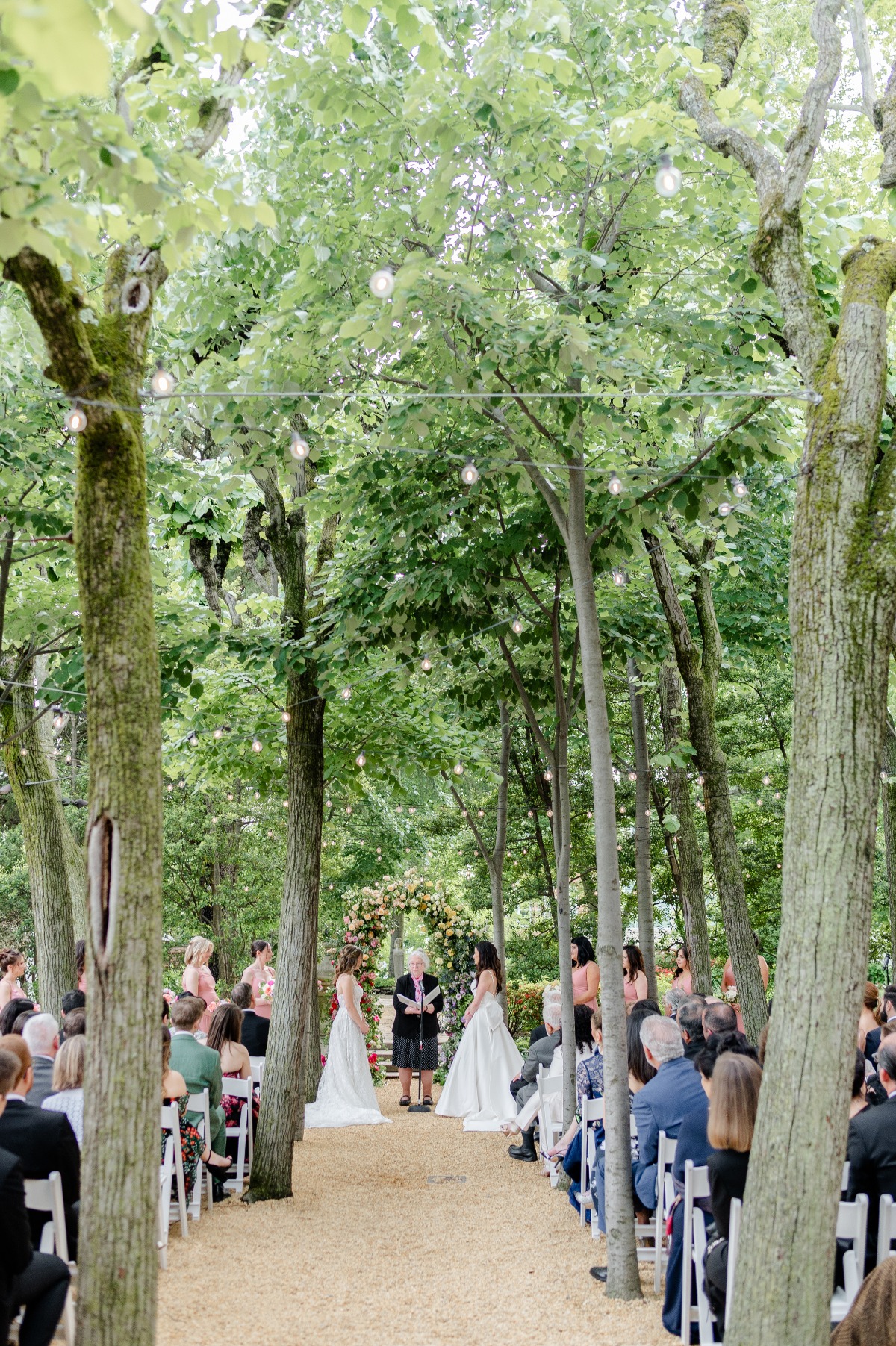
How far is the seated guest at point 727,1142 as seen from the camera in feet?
15.8

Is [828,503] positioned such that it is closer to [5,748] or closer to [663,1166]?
[663,1166]

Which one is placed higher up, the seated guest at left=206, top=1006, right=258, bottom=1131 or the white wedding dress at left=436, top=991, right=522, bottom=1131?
the seated guest at left=206, top=1006, right=258, bottom=1131

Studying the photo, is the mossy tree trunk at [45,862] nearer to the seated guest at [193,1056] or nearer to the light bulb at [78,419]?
the seated guest at [193,1056]

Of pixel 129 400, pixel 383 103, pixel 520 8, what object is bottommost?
pixel 129 400

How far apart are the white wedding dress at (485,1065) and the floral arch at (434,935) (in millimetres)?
2215

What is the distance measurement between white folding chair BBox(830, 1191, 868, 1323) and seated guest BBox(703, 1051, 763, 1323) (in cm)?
42

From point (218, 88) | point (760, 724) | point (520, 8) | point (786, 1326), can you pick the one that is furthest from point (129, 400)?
point (760, 724)

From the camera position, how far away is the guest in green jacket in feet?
25.3

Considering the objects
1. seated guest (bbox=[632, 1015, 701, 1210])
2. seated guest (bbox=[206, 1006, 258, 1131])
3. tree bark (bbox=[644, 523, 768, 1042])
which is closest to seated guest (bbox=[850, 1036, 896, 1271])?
seated guest (bbox=[632, 1015, 701, 1210])

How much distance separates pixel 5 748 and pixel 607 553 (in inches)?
302

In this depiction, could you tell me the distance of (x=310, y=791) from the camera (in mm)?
9320

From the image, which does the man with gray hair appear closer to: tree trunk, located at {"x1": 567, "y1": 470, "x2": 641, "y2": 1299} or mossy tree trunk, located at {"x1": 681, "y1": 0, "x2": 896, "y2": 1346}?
tree trunk, located at {"x1": 567, "y1": 470, "x2": 641, "y2": 1299}

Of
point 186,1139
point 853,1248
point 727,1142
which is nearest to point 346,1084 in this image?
point 186,1139

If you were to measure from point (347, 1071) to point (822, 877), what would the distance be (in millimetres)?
9898
